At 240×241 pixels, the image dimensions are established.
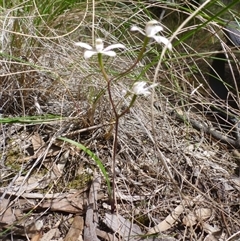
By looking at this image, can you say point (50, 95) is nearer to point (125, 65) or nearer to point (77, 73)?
point (77, 73)

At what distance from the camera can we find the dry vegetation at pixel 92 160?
3.24 feet

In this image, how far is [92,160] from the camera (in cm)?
110

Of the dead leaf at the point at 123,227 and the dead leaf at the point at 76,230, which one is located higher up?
the dead leaf at the point at 123,227

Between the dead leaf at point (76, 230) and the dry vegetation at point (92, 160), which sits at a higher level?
the dry vegetation at point (92, 160)

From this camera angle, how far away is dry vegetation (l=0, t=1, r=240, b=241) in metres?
0.99

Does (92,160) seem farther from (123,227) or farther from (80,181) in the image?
(123,227)

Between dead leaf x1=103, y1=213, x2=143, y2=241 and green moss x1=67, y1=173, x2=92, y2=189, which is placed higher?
green moss x1=67, y1=173, x2=92, y2=189

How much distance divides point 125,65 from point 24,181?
0.53 metres

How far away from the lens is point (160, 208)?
105 cm

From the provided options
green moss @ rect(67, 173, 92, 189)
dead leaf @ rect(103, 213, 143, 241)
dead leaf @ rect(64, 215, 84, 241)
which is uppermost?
green moss @ rect(67, 173, 92, 189)

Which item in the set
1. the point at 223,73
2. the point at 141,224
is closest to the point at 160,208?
the point at 141,224

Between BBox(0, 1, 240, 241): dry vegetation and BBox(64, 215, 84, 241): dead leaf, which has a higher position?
BBox(0, 1, 240, 241): dry vegetation

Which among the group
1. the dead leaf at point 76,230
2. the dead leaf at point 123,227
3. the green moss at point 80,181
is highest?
the green moss at point 80,181

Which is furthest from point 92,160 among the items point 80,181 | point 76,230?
point 76,230
